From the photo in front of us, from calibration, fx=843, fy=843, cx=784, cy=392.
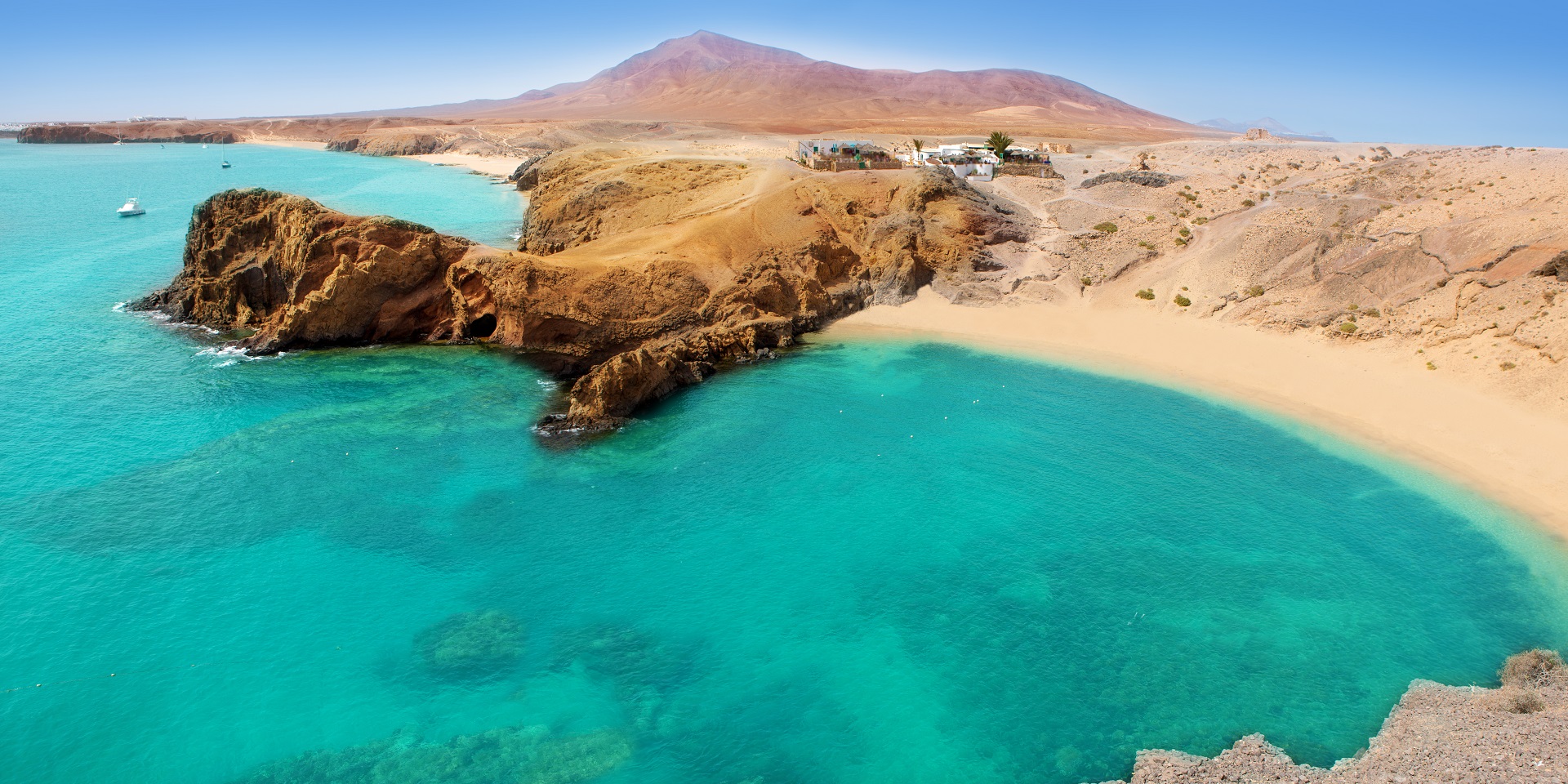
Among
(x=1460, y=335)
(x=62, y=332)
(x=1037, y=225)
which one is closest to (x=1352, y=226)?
(x=1460, y=335)

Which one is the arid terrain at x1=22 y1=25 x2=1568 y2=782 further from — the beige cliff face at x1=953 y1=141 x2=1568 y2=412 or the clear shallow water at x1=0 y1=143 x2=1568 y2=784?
the clear shallow water at x1=0 y1=143 x2=1568 y2=784

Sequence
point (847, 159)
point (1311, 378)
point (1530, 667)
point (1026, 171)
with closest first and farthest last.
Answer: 1. point (1530, 667)
2. point (1311, 378)
3. point (847, 159)
4. point (1026, 171)

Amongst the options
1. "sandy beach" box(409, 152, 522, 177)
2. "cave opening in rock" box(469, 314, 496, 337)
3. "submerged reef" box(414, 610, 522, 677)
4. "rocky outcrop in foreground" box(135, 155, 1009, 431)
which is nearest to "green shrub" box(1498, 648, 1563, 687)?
"submerged reef" box(414, 610, 522, 677)

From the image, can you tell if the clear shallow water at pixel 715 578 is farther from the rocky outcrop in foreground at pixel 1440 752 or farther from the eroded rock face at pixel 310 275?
the eroded rock face at pixel 310 275

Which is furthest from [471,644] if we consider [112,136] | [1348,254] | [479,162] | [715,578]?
[112,136]

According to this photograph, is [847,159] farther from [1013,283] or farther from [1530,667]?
[1530,667]

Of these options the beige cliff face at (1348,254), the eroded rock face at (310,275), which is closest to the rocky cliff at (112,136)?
the eroded rock face at (310,275)

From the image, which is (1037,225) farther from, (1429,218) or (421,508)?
(421,508)
